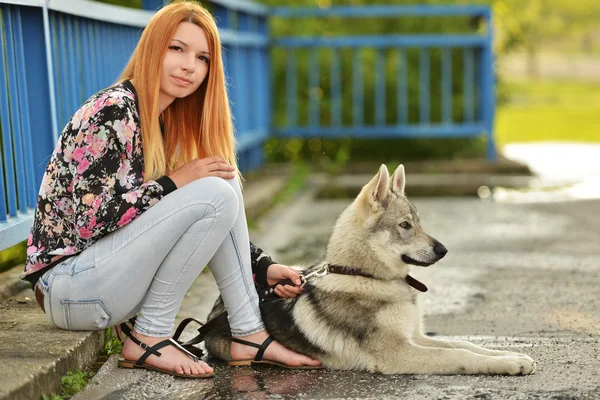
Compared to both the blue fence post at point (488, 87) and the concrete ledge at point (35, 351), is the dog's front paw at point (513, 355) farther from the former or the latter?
the blue fence post at point (488, 87)

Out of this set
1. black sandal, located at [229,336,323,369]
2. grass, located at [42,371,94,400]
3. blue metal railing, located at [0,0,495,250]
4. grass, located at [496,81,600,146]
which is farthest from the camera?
grass, located at [496,81,600,146]

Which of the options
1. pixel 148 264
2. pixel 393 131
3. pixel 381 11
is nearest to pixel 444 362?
pixel 148 264

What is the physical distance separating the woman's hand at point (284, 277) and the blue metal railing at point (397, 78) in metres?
6.76

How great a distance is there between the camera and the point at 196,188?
12.9 ft

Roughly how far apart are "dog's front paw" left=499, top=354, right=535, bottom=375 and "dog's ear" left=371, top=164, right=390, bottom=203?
0.89m

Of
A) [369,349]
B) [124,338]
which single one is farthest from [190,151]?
[369,349]

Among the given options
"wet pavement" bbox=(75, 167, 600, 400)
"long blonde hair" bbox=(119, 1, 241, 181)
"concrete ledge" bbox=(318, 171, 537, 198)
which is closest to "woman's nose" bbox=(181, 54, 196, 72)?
"long blonde hair" bbox=(119, 1, 241, 181)

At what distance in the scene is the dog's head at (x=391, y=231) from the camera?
4203 millimetres

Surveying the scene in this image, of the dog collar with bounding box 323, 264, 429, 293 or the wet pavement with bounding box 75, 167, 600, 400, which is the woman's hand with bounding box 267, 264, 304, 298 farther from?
the wet pavement with bounding box 75, 167, 600, 400

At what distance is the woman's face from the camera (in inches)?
161

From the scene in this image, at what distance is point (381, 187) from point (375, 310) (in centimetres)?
57

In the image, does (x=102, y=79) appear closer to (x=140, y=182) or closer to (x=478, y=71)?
(x=140, y=182)

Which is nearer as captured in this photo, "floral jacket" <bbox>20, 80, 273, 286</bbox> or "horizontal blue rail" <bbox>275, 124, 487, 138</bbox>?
"floral jacket" <bbox>20, 80, 273, 286</bbox>

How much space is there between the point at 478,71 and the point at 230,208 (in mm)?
7768
